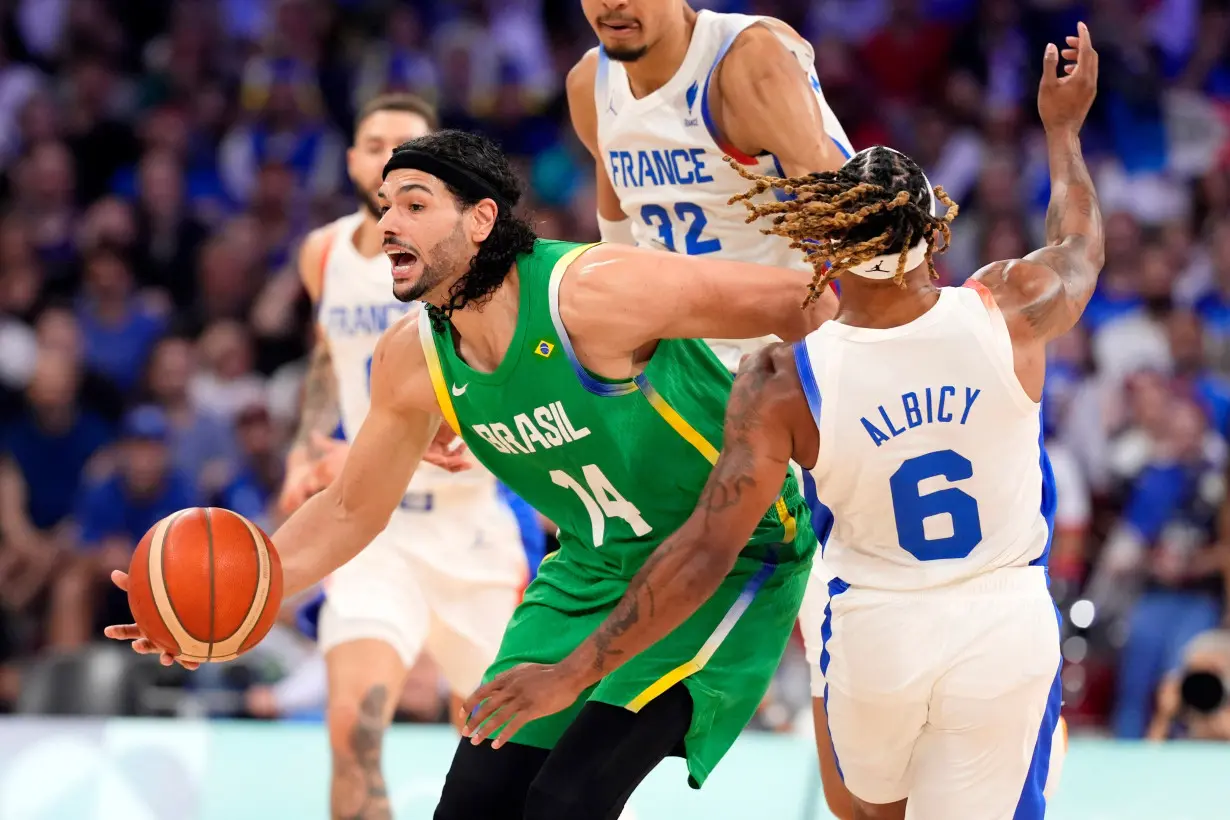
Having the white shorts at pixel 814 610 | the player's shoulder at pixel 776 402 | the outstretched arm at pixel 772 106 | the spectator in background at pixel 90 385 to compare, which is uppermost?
the outstretched arm at pixel 772 106

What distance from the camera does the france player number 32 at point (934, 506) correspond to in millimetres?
3633

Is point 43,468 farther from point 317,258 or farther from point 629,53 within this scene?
point 629,53

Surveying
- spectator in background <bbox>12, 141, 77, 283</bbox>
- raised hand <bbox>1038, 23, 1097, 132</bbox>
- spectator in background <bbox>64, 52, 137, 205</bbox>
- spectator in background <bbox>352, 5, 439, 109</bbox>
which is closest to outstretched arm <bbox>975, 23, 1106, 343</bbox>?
raised hand <bbox>1038, 23, 1097, 132</bbox>

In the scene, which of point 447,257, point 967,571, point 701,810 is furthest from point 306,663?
point 967,571

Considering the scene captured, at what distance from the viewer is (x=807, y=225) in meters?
3.66

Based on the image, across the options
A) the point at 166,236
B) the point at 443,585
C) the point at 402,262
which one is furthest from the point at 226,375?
the point at 402,262

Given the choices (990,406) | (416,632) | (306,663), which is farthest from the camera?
(306,663)

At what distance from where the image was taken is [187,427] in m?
9.81

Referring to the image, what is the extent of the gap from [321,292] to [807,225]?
284 centimetres

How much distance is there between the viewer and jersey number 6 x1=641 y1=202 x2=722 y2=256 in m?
4.88

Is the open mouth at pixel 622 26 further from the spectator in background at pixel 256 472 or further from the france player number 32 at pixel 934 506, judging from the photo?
the spectator in background at pixel 256 472

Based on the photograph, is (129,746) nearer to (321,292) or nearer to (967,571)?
(321,292)

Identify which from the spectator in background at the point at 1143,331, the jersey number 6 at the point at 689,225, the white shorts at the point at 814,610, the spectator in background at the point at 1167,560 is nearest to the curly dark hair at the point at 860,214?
the jersey number 6 at the point at 689,225

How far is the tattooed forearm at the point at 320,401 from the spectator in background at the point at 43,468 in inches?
150
